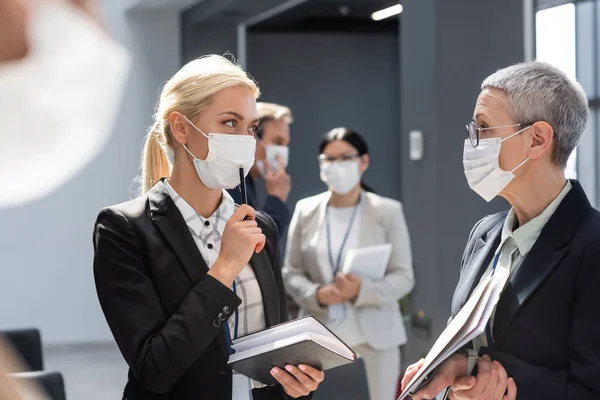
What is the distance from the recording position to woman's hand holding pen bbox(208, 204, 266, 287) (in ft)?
6.46

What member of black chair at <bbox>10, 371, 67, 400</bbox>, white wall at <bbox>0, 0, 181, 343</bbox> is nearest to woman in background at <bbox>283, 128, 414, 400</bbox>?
black chair at <bbox>10, 371, 67, 400</bbox>

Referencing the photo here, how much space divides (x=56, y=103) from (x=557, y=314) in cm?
151

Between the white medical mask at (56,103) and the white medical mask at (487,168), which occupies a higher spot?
the white medical mask at (56,103)

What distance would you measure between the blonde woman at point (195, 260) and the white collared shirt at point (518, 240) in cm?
54

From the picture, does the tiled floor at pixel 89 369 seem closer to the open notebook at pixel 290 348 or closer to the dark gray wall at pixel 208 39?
the dark gray wall at pixel 208 39

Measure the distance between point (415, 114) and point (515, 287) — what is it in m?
4.37

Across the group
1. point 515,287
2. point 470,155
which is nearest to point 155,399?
point 515,287

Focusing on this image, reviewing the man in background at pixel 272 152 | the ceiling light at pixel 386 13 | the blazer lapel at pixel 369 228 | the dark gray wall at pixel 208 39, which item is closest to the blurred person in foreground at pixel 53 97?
the man in background at pixel 272 152

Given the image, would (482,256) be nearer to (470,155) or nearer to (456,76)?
(470,155)

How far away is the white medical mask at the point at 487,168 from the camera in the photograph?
219 cm

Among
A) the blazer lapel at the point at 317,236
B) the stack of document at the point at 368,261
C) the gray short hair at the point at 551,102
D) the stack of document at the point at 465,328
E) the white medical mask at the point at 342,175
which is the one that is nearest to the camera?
the stack of document at the point at 465,328

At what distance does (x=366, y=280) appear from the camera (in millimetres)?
4707

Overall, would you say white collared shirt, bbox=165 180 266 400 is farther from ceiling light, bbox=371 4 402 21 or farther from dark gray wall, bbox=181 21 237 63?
ceiling light, bbox=371 4 402 21

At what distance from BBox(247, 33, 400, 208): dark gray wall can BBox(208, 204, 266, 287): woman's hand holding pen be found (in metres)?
10.4
